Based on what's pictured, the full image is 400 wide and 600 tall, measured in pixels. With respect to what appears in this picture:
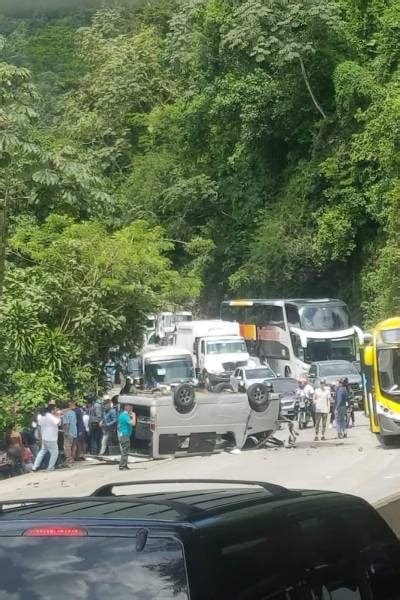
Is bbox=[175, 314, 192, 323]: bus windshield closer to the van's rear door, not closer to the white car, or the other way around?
the white car

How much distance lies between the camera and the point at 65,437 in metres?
26.9

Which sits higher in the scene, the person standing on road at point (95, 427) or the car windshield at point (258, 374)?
the car windshield at point (258, 374)

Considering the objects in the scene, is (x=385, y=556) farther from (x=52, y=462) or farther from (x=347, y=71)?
(x=347, y=71)

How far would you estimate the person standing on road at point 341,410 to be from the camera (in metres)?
29.7

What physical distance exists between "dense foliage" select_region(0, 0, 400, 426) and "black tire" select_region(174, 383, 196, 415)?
436 cm

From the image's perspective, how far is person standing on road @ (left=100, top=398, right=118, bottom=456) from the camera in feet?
94.8

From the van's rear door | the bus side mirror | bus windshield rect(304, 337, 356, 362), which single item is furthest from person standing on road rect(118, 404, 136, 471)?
the van's rear door

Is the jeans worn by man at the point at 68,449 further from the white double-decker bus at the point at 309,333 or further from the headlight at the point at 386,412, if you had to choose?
the white double-decker bus at the point at 309,333

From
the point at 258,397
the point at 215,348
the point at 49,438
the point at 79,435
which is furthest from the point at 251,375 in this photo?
the point at 49,438

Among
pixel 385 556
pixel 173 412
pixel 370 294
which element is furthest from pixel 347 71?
pixel 385 556

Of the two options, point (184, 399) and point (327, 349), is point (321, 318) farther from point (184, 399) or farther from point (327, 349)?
point (184, 399)

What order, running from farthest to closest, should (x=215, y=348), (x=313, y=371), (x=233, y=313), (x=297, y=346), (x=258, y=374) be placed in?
(x=233, y=313)
(x=215, y=348)
(x=297, y=346)
(x=258, y=374)
(x=313, y=371)

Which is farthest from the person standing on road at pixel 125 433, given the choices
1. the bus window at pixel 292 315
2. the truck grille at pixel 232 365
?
the bus window at pixel 292 315

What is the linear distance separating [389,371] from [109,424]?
7797 millimetres
